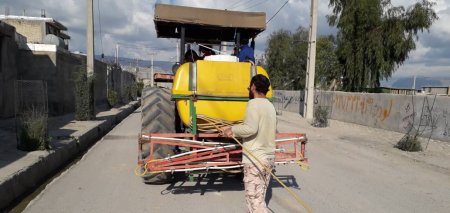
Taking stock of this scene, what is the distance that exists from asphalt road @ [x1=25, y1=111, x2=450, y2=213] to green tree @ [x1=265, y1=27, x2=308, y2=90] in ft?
131

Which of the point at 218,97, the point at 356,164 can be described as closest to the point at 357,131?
the point at 356,164

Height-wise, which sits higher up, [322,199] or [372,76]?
[372,76]

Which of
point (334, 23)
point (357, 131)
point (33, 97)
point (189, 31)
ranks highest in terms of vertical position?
point (334, 23)

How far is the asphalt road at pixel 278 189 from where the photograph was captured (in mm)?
5387

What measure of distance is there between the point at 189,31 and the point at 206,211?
4.02 m

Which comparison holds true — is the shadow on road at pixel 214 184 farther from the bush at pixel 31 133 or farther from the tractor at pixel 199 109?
the bush at pixel 31 133

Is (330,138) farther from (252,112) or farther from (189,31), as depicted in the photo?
(252,112)

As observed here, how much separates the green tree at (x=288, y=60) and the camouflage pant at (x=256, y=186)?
45043 mm

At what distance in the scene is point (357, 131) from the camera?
16531mm

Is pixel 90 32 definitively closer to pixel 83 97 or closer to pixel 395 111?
pixel 83 97

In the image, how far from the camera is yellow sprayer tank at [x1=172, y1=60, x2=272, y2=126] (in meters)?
6.12

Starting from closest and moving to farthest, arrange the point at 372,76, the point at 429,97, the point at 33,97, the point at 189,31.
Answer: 1. the point at 189,31
2. the point at 33,97
3. the point at 429,97
4. the point at 372,76

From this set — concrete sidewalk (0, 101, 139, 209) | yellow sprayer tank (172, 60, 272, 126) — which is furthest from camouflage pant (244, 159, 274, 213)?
concrete sidewalk (0, 101, 139, 209)

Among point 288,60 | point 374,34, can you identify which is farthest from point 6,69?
point 288,60
